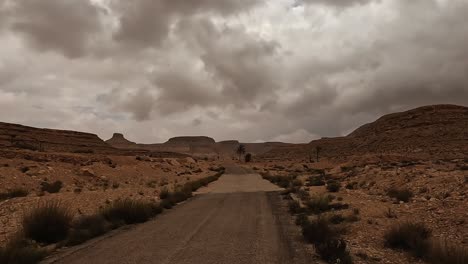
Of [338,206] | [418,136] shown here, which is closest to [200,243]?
[338,206]

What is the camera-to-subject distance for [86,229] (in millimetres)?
12227

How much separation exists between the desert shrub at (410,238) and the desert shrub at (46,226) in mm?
8877

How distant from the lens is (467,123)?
104500 millimetres

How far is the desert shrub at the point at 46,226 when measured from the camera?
11.4 meters

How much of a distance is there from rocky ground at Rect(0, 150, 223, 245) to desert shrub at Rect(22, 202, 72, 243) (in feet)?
2.55

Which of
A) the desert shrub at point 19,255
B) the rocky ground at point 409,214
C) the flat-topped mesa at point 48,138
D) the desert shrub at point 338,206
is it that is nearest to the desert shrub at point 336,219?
the rocky ground at point 409,214

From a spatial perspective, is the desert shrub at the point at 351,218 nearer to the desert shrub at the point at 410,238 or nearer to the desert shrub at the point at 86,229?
the desert shrub at the point at 410,238

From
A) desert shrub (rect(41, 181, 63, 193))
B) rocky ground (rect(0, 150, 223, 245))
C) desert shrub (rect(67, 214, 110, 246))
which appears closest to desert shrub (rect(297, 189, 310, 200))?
rocky ground (rect(0, 150, 223, 245))

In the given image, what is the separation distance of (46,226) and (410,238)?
9.75m

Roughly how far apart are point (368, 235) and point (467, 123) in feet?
358

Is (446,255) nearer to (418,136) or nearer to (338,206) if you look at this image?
(338,206)

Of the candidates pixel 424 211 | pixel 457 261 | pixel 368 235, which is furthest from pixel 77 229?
pixel 424 211

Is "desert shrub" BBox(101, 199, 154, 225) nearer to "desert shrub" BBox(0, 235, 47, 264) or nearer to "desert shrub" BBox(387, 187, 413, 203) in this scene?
"desert shrub" BBox(0, 235, 47, 264)

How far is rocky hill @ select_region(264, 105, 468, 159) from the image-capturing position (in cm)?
9047
